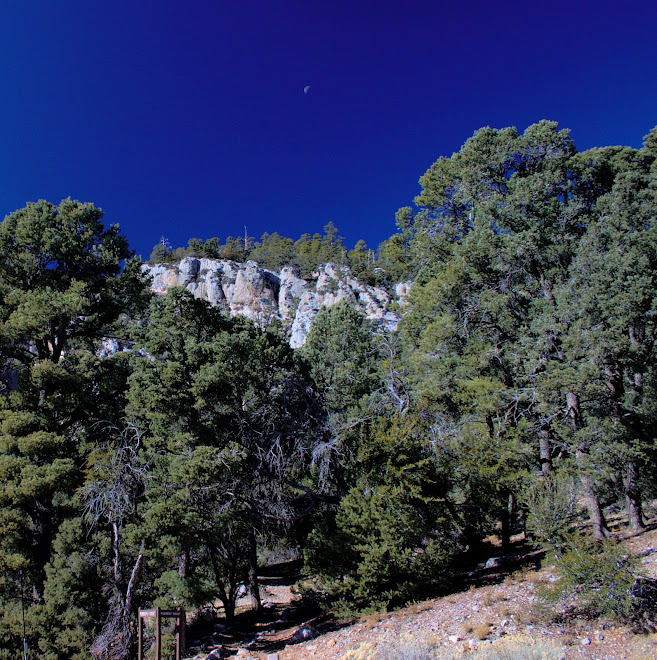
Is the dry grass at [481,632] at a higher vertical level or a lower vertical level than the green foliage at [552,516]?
lower

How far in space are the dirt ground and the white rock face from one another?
4222 centimetres

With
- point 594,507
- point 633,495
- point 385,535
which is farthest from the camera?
point 633,495

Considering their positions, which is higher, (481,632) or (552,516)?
(552,516)

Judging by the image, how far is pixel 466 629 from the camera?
8180 mm

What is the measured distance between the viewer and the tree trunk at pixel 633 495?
11.8 m

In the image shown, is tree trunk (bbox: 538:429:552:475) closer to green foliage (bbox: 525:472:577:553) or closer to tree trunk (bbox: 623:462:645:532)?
tree trunk (bbox: 623:462:645:532)

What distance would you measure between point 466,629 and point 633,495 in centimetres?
696

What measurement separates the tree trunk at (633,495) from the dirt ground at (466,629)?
1.33ft

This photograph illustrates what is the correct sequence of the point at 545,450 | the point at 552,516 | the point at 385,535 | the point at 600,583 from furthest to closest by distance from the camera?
the point at 545,450, the point at 385,535, the point at 552,516, the point at 600,583

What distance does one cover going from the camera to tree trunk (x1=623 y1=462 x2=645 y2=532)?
11.8 m

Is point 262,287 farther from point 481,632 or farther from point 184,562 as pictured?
point 481,632

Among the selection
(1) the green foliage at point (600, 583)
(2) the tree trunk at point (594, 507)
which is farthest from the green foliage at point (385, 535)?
(2) the tree trunk at point (594, 507)

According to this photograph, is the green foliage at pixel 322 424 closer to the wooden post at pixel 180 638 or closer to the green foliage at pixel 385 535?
the green foliage at pixel 385 535

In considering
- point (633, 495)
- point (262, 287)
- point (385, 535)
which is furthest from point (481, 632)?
point (262, 287)
